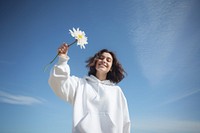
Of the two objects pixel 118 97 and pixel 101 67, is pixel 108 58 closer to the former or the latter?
pixel 101 67

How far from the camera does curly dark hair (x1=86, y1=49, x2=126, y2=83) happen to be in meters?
3.78

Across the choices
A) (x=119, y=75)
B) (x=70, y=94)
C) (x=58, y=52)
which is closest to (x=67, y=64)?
(x=58, y=52)

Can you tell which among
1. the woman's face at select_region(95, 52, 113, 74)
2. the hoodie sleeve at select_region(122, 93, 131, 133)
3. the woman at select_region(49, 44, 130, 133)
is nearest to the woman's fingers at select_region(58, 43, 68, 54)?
the woman at select_region(49, 44, 130, 133)

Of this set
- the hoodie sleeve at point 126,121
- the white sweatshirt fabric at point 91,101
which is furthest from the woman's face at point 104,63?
the hoodie sleeve at point 126,121

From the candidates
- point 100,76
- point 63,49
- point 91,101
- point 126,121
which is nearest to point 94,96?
point 91,101

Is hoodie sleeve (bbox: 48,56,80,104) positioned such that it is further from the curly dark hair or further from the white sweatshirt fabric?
the curly dark hair

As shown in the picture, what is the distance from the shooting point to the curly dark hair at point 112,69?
3.78 metres

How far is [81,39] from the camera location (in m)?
3.08

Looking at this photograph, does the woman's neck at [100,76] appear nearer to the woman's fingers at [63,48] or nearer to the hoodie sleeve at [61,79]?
the hoodie sleeve at [61,79]

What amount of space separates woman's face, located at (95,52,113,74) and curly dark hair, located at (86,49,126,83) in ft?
0.31

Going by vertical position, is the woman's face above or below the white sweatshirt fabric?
above

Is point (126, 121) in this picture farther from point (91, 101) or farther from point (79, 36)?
point (79, 36)

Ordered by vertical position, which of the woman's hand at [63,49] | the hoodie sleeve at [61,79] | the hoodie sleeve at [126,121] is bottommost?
the hoodie sleeve at [126,121]

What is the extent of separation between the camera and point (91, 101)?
10.5ft
